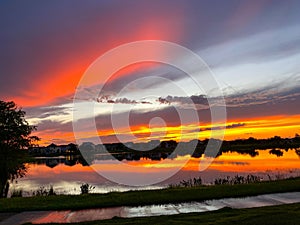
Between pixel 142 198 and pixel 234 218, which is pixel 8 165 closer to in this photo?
pixel 142 198

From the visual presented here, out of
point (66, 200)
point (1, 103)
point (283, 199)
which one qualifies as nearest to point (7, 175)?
point (1, 103)

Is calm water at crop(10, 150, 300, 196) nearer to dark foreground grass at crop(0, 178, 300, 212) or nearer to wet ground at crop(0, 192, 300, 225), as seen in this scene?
dark foreground grass at crop(0, 178, 300, 212)

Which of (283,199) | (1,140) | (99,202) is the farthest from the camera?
(1,140)

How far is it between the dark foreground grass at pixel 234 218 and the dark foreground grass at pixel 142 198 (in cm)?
382

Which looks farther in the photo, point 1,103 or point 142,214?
point 1,103

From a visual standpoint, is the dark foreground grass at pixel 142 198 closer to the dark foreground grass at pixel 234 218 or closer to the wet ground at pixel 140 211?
the wet ground at pixel 140 211

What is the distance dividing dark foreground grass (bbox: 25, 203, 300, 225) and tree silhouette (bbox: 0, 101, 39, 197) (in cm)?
2333

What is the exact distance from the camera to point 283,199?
15.1 meters

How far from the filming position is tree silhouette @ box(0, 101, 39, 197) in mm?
33125

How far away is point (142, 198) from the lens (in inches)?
668

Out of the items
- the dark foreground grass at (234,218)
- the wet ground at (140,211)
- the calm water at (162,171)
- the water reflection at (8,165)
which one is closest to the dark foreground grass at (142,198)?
the wet ground at (140,211)

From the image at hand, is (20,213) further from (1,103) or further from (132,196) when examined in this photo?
(1,103)

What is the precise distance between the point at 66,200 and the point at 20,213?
2723 mm

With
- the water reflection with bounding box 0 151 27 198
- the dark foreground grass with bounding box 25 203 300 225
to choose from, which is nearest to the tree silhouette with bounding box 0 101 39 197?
the water reflection with bounding box 0 151 27 198
